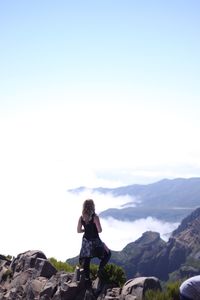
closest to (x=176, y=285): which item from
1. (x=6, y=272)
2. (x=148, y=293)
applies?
(x=148, y=293)

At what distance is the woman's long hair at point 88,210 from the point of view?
14.9 m

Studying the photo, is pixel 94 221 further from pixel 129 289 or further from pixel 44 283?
pixel 44 283

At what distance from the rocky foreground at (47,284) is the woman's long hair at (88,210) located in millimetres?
2616

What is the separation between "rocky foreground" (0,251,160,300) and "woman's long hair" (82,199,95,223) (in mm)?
2616

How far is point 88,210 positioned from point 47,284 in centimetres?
442

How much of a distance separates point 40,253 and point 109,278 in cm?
527

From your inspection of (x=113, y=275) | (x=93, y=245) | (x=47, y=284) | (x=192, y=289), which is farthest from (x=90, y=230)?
(x=192, y=289)

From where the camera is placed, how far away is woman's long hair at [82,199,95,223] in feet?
48.9

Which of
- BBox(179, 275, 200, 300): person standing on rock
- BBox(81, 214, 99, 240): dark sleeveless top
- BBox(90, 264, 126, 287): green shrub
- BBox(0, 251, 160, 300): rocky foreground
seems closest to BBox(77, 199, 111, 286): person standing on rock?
BBox(81, 214, 99, 240): dark sleeveless top

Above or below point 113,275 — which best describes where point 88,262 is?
above

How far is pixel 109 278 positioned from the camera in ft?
52.3

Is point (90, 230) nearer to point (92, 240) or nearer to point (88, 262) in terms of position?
point (92, 240)

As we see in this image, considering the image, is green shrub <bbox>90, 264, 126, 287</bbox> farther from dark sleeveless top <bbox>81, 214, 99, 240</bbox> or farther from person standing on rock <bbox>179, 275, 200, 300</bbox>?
person standing on rock <bbox>179, 275, 200, 300</bbox>

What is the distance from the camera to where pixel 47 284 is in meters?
17.0
